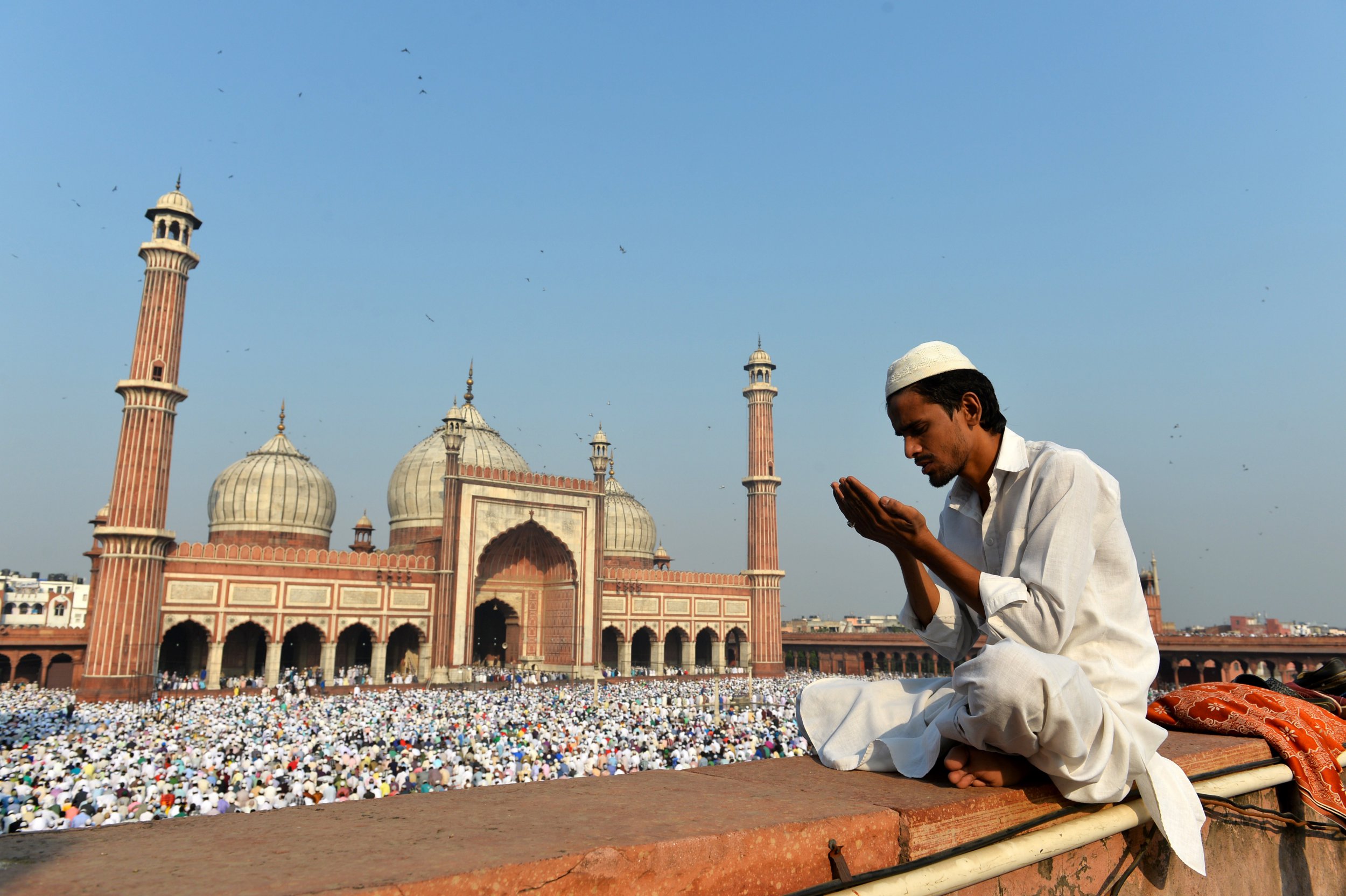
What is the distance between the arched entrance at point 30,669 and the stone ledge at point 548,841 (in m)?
29.7

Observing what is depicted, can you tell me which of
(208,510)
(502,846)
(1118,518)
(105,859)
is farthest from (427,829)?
(208,510)

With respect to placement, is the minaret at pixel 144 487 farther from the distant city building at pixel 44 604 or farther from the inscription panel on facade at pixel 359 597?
the distant city building at pixel 44 604

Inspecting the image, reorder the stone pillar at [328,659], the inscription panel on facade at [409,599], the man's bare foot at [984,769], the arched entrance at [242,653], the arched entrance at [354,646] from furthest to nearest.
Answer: the arched entrance at [354,646] → the inscription panel on facade at [409,599] → the arched entrance at [242,653] → the stone pillar at [328,659] → the man's bare foot at [984,769]

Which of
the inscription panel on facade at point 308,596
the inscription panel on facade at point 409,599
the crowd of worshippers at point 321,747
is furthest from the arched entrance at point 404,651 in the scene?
the crowd of worshippers at point 321,747

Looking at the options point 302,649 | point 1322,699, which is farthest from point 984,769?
point 302,649

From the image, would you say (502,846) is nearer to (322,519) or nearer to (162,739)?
(162,739)

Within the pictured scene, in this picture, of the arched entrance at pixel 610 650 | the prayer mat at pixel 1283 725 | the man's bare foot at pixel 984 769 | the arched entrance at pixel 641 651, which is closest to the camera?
the man's bare foot at pixel 984 769

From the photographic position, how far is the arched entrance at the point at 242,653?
24.3 meters

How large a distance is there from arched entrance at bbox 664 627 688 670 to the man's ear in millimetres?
31737

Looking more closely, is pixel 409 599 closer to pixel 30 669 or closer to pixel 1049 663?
pixel 30 669

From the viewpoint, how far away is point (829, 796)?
1.47 m

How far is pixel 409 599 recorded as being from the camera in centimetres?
2483

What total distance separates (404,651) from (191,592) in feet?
24.6

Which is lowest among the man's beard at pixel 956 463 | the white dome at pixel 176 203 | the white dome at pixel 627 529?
the man's beard at pixel 956 463
